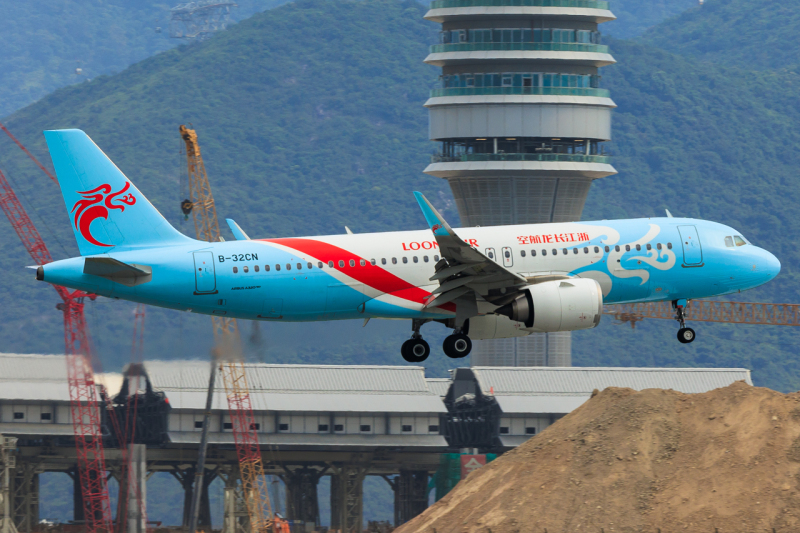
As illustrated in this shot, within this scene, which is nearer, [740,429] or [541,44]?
[740,429]

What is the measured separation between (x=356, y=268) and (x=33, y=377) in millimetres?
56342

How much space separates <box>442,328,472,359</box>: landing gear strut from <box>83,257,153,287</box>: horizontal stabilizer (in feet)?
51.1

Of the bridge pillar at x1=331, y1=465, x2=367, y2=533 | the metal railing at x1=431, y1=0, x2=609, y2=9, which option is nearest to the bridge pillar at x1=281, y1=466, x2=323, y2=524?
the bridge pillar at x1=331, y1=465, x2=367, y2=533

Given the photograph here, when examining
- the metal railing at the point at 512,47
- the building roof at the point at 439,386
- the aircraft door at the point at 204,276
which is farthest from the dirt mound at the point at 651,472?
the metal railing at the point at 512,47

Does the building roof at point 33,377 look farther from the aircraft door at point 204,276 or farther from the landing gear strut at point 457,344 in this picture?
the landing gear strut at point 457,344

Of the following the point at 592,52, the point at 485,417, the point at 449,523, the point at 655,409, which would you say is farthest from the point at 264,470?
the point at 592,52

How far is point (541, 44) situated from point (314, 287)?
397ft

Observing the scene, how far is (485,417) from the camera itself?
485 feet

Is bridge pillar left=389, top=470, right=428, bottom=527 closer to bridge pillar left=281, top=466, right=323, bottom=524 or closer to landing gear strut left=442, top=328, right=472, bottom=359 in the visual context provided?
bridge pillar left=281, top=466, right=323, bottom=524

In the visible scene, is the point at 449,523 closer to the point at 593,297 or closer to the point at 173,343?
the point at 173,343

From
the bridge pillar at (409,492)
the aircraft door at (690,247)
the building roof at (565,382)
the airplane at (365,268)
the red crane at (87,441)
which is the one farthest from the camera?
the building roof at (565,382)

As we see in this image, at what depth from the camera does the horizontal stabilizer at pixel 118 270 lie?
64188 mm

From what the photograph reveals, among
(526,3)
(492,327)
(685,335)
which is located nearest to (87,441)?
(492,327)

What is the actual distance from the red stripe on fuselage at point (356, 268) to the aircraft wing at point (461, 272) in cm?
172
